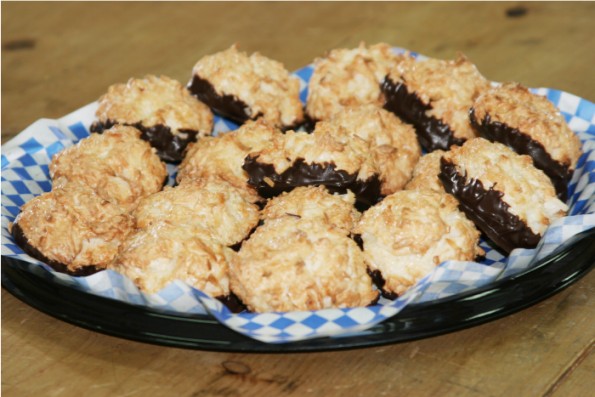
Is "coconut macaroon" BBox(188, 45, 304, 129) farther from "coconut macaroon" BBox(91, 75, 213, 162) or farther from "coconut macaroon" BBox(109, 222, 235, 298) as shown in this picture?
"coconut macaroon" BBox(109, 222, 235, 298)

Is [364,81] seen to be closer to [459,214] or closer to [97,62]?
[459,214]

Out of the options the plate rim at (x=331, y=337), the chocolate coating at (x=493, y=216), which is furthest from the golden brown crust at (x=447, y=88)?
the plate rim at (x=331, y=337)

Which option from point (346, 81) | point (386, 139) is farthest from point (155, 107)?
point (386, 139)

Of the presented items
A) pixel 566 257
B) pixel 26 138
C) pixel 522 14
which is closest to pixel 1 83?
pixel 26 138

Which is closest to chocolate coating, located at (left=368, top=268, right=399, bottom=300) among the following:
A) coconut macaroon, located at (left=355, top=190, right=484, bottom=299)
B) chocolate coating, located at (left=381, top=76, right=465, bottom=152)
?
coconut macaroon, located at (left=355, top=190, right=484, bottom=299)

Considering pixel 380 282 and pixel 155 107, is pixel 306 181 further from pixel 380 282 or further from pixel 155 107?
pixel 155 107

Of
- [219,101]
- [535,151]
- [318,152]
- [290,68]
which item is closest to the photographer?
[318,152]
